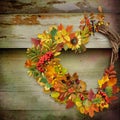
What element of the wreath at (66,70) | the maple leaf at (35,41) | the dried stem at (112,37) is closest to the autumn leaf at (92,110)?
the wreath at (66,70)

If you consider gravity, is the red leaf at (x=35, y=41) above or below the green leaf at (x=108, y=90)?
above

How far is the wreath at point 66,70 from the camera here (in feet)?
3.50

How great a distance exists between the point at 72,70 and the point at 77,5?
0.90 ft

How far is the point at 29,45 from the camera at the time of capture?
1077 mm

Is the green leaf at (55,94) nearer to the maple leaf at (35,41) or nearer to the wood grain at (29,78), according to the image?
the wood grain at (29,78)

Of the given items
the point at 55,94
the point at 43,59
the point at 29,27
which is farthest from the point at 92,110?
the point at 29,27

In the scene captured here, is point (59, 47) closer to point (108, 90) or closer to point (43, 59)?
point (43, 59)

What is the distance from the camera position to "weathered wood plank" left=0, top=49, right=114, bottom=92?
1105mm

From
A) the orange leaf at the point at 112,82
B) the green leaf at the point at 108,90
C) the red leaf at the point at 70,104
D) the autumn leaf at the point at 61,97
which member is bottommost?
the red leaf at the point at 70,104

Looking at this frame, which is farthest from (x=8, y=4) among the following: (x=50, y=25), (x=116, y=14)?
(x=116, y=14)

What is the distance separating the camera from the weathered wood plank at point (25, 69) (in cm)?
111

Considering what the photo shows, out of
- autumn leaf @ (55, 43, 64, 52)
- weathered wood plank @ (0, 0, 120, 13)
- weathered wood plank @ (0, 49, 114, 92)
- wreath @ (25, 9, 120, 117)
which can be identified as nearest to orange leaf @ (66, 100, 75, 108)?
wreath @ (25, 9, 120, 117)

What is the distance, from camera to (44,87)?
3.66 ft

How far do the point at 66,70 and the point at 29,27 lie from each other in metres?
0.24
